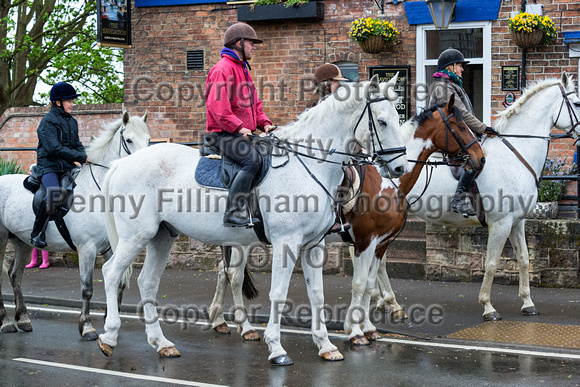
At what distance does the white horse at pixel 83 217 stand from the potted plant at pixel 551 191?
19.0 ft

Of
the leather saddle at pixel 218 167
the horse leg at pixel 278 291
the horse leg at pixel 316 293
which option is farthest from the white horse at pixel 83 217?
the horse leg at pixel 316 293

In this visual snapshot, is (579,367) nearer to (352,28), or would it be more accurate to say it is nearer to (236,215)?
(236,215)

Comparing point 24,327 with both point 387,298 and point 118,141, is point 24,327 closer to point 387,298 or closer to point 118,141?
point 118,141

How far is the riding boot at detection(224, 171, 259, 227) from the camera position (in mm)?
6980

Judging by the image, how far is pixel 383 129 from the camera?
22.6 ft

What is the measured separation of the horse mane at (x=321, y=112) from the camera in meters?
6.95

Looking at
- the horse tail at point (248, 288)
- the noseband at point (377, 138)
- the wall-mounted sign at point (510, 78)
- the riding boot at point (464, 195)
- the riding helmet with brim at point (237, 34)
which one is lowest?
the horse tail at point (248, 288)

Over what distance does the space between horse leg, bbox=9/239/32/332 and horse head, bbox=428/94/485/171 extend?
4987mm

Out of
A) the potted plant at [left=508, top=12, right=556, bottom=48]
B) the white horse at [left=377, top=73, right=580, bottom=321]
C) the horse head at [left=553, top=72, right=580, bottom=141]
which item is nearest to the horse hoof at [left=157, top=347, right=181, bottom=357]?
the white horse at [left=377, top=73, right=580, bottom=321]

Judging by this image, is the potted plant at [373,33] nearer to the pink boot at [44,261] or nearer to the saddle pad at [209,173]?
the pink boot at [44,261]

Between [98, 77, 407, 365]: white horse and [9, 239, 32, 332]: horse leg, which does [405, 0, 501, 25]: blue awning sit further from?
[9, 239, 32, 332]: horse leg

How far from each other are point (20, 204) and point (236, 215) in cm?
330

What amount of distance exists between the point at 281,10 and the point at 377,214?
7940 mm

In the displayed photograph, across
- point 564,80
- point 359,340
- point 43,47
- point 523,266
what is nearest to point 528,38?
point 564,80
